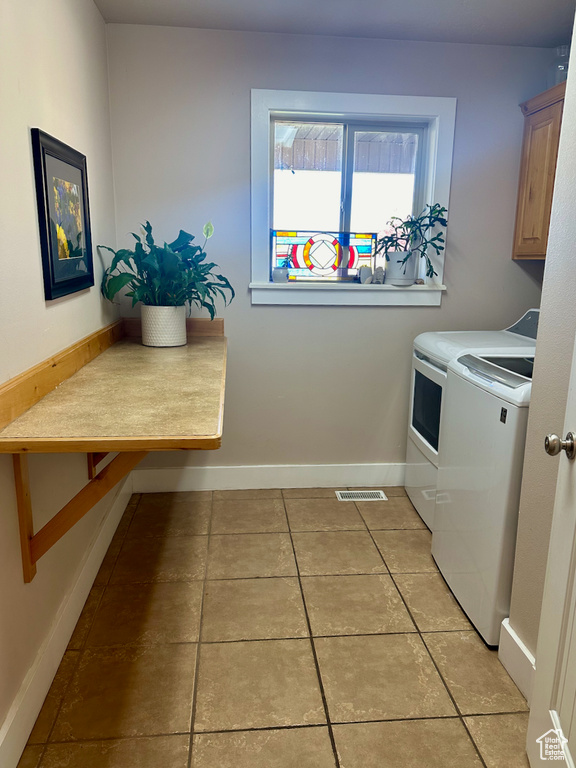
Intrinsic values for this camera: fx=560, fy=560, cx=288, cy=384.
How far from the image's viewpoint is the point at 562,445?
1.25 metres

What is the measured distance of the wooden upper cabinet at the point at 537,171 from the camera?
2605mm

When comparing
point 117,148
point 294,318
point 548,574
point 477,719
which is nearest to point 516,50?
point 294,318

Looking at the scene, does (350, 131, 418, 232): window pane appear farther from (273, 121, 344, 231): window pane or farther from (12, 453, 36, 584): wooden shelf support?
(12, 453, 36, 584): wooden shelf support

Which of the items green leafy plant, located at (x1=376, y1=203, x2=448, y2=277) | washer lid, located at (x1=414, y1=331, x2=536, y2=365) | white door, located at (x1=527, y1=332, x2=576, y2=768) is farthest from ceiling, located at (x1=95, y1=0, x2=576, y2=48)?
white door, located at (x1=527, y1=332, x2=576, y2=768)

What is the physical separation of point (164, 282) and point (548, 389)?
5.45 ft

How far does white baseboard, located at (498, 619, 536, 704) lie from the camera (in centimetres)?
167

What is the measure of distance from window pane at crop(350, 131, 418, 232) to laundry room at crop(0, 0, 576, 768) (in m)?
0.01

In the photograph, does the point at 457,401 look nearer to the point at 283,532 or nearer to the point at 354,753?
the point at 283,532

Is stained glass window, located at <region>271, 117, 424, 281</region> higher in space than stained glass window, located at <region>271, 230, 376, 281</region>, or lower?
higher

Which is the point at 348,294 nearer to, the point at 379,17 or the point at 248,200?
the point at 248,200

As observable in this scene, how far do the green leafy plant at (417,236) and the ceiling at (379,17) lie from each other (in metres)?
0.80

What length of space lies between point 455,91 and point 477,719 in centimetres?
276

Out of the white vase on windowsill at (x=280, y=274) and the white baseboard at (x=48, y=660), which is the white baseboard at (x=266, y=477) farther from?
the white vase on windowsill at (x=280, y=274)

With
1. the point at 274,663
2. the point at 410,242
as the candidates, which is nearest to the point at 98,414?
the point at 274,663
